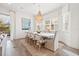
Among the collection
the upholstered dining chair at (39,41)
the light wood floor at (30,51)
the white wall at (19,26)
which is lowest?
the light wood floor at (30,51)

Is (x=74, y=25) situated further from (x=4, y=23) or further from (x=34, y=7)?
(x=4, y=23)

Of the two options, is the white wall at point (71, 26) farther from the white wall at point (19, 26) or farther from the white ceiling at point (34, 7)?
the white wall at point (19, 26)

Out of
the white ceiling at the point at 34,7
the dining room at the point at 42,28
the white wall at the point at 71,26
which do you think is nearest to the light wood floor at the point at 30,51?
the dining room at the point at 42,28

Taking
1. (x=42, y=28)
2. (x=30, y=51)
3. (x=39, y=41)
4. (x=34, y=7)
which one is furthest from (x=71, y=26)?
(x=30, y=51)

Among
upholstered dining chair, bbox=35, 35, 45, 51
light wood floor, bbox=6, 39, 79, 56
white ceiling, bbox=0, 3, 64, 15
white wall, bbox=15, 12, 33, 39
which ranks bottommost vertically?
light wood floor, bbox=6, 39, 79, 56

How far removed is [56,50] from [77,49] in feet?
1.31

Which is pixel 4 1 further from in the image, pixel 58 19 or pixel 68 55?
pixel 68 55

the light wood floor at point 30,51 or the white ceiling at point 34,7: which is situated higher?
the white ceiling at point 34,7

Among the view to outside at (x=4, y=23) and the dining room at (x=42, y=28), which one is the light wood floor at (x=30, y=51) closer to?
the dining room at (x=42, y=28)

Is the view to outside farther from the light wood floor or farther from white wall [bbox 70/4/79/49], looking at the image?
white wall [bbox 70/4/79/49]

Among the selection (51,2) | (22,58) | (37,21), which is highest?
(51,2)

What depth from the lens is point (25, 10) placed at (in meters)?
2.04

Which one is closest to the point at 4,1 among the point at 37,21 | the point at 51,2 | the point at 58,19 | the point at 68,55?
the point at 37,21

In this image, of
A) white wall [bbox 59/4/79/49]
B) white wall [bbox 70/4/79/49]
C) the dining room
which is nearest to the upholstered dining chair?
the dining room
